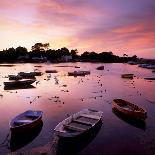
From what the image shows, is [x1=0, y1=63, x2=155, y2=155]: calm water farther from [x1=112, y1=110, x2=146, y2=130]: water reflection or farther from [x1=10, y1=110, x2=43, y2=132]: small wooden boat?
[x1=10, y1=110, x2=43, y2=132]: small wooden boat

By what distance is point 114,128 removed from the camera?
2639cm

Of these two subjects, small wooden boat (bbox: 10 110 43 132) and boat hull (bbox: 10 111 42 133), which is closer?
boat hull (bbox: 10 111 42 133)

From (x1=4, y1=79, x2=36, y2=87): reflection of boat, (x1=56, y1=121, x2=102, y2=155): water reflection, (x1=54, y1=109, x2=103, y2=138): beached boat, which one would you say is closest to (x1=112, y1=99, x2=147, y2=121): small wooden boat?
(x1=54, y1=109, x2=103, y2=138): beached boat

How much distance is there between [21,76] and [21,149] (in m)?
52.6

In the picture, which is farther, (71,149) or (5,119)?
(5,119)

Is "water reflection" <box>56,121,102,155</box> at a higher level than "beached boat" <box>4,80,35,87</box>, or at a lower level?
lower

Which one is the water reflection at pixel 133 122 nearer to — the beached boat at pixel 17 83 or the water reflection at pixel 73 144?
the water reflection at pixel 73 144

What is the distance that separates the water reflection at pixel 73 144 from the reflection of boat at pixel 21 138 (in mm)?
3221

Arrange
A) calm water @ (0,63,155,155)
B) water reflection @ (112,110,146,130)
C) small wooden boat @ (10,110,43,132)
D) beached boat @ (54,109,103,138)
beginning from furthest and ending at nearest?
water reflection @ (112,110,146,130), small wooden boat @ (10,110,43,132), calm water @ (0,63,155,155), beached boat @ (54,109,103,138)

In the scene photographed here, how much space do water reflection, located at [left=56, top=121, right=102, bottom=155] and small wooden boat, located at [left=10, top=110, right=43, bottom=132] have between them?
3.92m

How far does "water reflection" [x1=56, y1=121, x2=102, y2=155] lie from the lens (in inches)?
808

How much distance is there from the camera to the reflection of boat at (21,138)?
21.7 meters

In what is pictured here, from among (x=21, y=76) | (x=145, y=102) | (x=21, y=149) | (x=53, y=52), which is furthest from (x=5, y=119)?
(x=53, y=52)

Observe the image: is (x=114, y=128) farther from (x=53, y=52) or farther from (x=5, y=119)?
(x=53, y=52)
